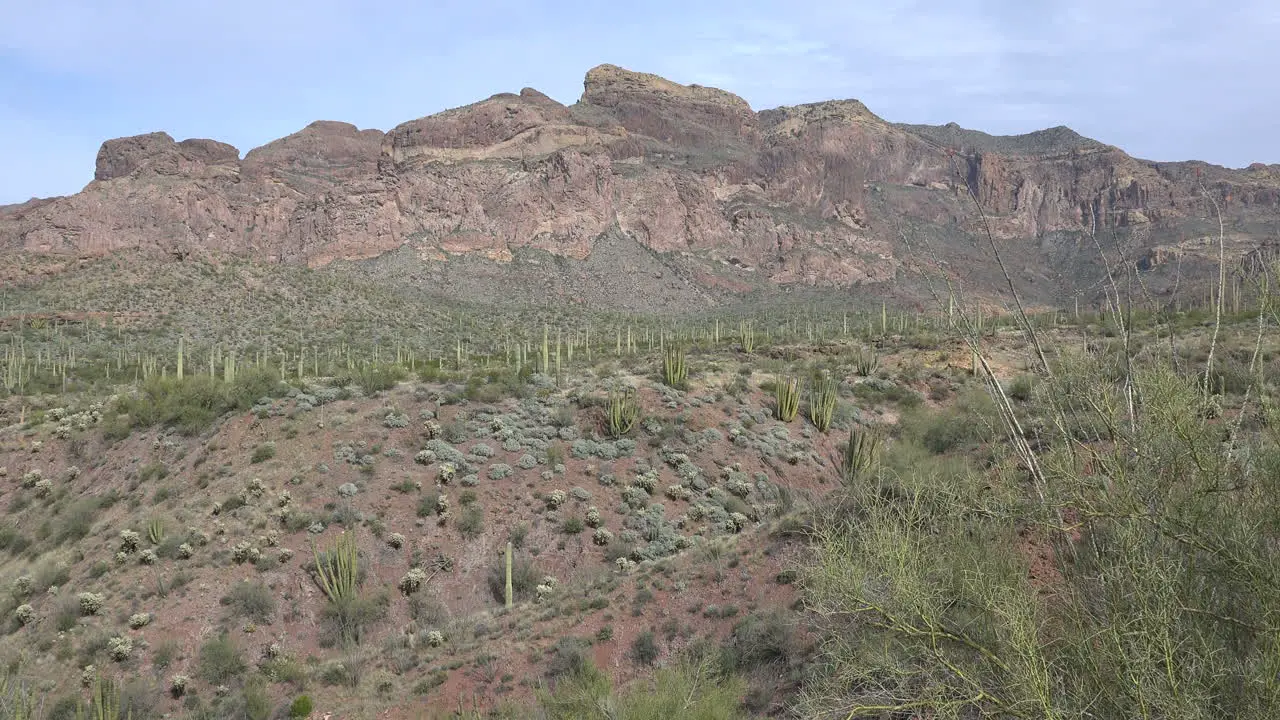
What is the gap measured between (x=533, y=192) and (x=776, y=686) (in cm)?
10654

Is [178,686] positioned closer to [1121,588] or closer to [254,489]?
[254,489]

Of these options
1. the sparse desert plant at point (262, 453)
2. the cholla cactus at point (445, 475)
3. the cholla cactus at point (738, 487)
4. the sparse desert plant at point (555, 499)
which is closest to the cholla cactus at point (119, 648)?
the sparse desert plant at point (262, 453)

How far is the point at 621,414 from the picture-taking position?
2050 centimetres

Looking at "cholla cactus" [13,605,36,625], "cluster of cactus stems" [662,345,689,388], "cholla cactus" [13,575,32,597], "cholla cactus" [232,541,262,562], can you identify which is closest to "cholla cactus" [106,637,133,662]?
"cholla cactus" [13,605,36,625]

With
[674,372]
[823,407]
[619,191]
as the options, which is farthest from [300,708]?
[619,191]

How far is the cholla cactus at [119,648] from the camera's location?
12.2m

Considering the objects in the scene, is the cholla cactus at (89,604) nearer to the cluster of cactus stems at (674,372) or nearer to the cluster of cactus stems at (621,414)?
the cluster of cactus stems at (621,414)

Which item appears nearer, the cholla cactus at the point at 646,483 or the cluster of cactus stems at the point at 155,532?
the cluster of cactus stems at the point at 155,532

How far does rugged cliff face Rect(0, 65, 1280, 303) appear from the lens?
102375 millimetres

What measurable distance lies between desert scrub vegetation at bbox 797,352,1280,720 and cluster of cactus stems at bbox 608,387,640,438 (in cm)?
1494

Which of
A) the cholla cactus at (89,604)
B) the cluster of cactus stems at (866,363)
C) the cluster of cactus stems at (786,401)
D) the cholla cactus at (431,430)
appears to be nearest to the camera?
the cholla cactus at (89,604)

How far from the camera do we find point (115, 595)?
13.8m

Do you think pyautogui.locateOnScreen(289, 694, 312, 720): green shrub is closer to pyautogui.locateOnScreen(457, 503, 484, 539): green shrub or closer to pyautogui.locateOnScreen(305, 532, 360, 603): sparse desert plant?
pyautogui.locateOnScreen(305, 532, 360, 603): sparse desert plant

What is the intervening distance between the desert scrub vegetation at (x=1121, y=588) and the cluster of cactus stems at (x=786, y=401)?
17.2 metres
